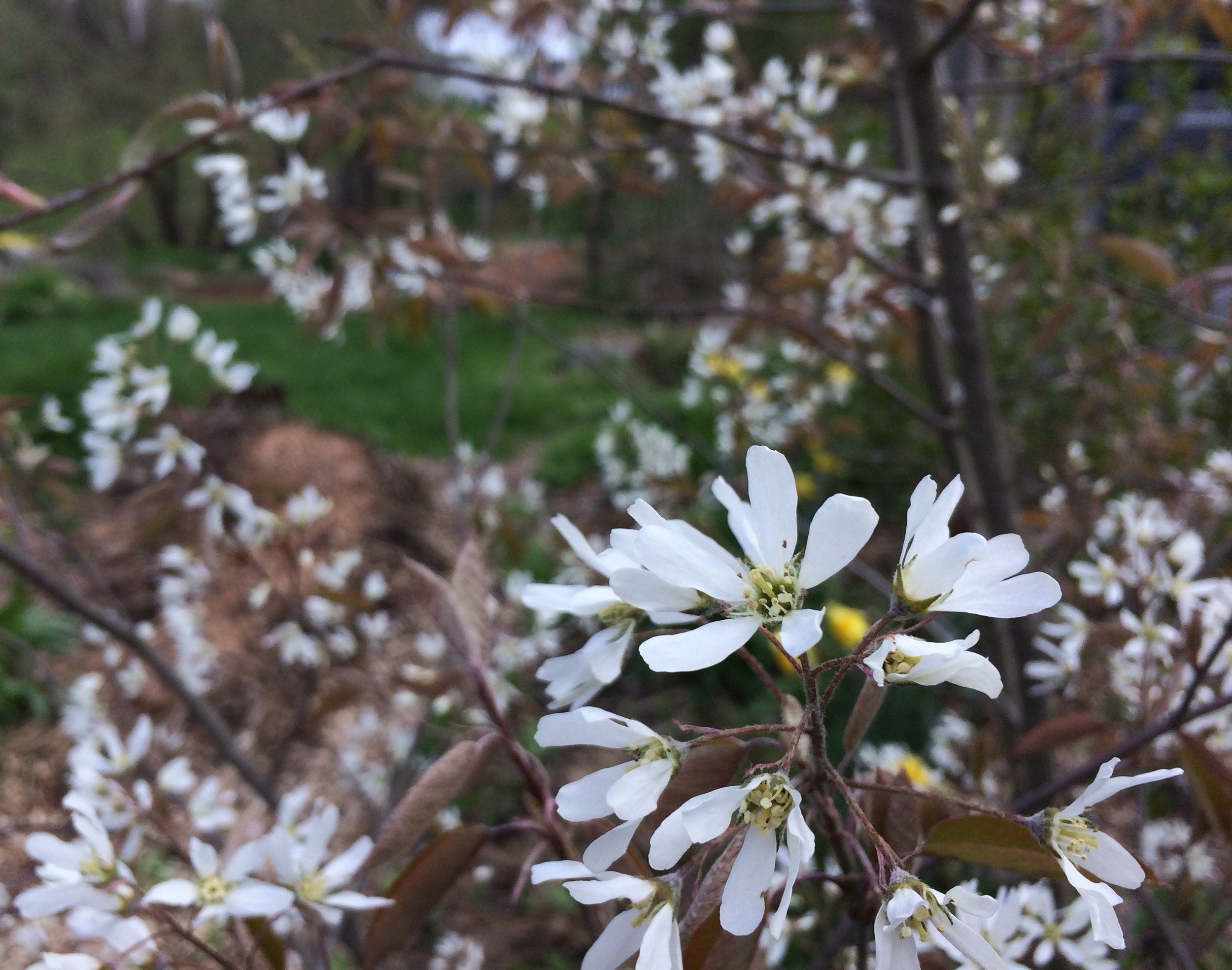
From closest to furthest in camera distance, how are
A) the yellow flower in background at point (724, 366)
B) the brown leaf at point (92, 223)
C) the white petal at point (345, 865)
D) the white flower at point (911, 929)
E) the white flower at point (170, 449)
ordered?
1. the white flower at point (911, 929)
2. the white petal at point (345, 865)
3. the brown leaf at point (92, 223)
4. the white flower at point (170, 449)
5. the yellow flower in background at point (724, 366)

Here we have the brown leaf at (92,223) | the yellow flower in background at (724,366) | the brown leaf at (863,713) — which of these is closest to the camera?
the brown leaf at (863,713)

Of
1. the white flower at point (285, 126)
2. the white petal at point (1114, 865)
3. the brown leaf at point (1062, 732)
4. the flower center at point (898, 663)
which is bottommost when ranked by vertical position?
the brown leaf at point (1062, 732)

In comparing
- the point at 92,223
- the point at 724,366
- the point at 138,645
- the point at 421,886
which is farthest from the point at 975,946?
the point at 724,366

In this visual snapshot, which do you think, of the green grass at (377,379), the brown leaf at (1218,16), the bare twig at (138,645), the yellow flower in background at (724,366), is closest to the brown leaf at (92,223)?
the bare twig at (138,645)

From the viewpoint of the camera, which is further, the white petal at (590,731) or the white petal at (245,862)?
the white petal at (245,862)

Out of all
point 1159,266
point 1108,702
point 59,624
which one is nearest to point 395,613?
point 59,624

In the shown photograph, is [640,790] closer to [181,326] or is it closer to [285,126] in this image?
[181,326]

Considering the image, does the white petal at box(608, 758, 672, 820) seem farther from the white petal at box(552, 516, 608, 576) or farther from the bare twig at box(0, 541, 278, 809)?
the bare twig at box(0, 541, 278, 809)

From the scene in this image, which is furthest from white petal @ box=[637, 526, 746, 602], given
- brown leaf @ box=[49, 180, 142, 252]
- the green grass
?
the green grass

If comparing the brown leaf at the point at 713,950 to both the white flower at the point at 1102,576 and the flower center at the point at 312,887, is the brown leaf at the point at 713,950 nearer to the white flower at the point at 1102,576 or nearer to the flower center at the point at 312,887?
the flower center at the point at 312,887
